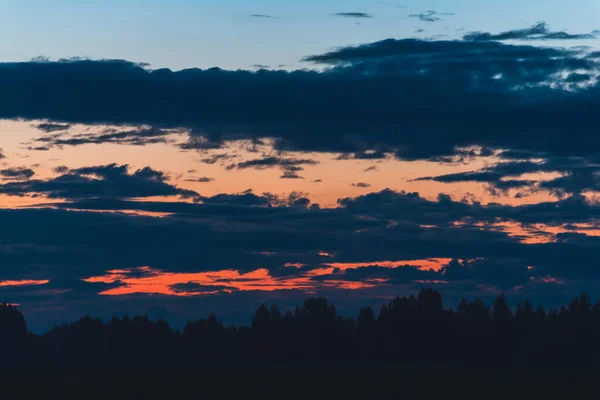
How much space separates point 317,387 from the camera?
403ft

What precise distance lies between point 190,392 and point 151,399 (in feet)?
29.4

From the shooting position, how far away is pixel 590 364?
646ft

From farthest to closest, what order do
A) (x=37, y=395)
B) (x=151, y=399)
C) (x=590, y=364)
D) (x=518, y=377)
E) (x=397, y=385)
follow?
1. (x=590, y=364)
2. (x=518, y=377)
3. (x=397, y=385)
4. (x=37, y=395)
5. (x=151, y=399)

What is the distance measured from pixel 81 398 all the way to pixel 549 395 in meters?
49.0

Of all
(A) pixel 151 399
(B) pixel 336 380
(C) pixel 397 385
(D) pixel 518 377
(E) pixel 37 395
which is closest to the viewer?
(A) pixel 151 399

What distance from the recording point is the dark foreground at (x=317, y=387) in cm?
10838

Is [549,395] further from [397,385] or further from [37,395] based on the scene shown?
[37,395]

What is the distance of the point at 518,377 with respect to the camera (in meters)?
146

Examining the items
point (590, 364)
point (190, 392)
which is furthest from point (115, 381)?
point (590, 364)

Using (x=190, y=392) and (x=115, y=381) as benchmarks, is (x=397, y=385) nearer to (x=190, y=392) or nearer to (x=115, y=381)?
(x=190, y=392)

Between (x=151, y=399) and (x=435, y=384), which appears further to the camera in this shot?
(x=435, y=384)

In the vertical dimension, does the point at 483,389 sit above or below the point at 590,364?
above

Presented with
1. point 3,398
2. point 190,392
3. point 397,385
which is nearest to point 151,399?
point 190,392

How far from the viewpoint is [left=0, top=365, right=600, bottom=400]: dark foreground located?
356ft
